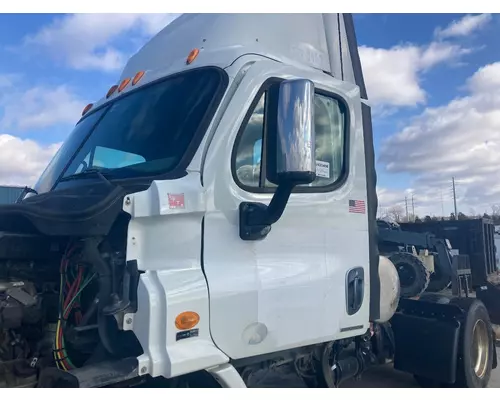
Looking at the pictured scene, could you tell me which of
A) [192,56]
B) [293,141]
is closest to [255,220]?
[293,141]

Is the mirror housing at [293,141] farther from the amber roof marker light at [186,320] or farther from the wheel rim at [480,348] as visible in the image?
the wheel rim at [480,348]

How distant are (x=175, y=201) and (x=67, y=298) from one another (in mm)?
849

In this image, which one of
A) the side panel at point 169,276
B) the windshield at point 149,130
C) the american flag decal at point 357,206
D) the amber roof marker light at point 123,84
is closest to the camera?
the side panel at point 169,276

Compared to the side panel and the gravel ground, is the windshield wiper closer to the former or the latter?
the side panel

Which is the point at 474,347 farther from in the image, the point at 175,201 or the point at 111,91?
the point at 111,91

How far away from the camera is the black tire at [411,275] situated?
5.47 meters

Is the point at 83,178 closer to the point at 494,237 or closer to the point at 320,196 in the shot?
the point at 320,196

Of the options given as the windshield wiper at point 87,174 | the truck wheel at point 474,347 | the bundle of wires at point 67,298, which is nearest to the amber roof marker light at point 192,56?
the windshield wiper at point 87,174

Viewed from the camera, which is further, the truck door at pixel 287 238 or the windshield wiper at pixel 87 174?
the windshield wiper at pixel 87 174

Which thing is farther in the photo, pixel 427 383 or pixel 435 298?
pixel 435 298

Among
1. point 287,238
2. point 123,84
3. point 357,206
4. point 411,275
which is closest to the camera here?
point 287,238

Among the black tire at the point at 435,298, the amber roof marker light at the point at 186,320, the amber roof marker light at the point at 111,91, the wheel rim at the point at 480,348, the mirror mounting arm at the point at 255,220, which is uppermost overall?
the amber roof marker light at the point at 111,91

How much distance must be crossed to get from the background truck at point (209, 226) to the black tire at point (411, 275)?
102cm

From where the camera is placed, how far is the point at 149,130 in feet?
11.5
